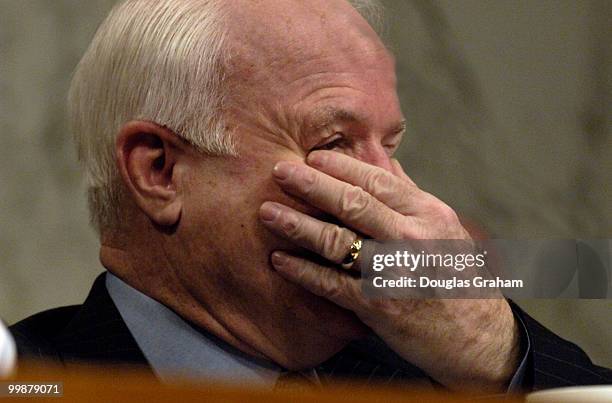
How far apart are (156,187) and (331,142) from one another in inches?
8.7

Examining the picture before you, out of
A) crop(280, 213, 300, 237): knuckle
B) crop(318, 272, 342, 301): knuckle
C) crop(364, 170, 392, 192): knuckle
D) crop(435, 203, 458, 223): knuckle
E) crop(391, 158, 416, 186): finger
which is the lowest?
crop(318, 272, 342, 301): knuckle

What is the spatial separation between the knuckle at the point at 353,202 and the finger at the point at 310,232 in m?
0.02

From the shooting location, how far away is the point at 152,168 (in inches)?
57.4

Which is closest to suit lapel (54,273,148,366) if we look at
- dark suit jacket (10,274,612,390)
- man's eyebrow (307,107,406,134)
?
dark suit jacket (10,274,612,390)

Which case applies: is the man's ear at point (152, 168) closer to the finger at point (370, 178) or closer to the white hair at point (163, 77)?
the white hair at point (163, 77)

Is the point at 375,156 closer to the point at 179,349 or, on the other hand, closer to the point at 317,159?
the point at 317,159

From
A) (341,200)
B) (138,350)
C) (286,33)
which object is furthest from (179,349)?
(286,33)

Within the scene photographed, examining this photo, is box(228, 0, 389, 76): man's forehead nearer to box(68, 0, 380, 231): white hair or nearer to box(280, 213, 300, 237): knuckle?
box(68, 0, 380, 231): white hair

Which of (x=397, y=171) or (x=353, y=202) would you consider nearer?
(x=353, y=202)

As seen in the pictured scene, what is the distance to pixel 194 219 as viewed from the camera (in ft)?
4.79

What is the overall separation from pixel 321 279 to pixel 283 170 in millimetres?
139

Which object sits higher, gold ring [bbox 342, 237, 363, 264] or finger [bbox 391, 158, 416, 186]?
finger [bbox 391, 158, 416, 186]

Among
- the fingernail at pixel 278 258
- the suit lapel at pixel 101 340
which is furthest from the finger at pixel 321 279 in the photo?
the suit lapel at pixel 101 340

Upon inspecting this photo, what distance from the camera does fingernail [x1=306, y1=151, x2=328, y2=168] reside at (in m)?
1.45
